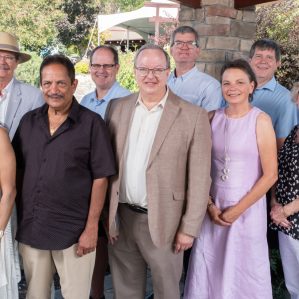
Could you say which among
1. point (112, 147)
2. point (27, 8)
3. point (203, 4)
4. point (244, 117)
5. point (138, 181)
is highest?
point (27, 8)

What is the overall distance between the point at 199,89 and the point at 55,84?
1373 mm

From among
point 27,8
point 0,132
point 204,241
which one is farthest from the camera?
point 27,8

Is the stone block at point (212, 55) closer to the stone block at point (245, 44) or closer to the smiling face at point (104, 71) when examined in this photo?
the stone block at point (245, 44)

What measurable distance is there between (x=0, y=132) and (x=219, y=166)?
1.33m

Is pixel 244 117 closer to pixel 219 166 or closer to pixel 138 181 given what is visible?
pixel 219 166

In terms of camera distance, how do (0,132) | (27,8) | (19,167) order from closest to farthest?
1. (0,132)
2. (19,167)
3. (27,8)

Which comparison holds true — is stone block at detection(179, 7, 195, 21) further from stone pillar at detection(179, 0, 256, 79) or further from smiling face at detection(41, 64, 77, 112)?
smiling face at detection(41, 64, 77, 112)

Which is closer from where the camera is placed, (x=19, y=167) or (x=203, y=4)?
(x=19, y=167)

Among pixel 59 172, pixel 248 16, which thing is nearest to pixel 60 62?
pixel 59 172

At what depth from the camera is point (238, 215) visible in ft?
8.91

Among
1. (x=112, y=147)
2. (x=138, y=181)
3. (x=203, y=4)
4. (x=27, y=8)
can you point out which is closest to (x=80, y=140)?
(x=112, y=147)

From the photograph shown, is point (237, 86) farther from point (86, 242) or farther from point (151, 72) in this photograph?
point (86, 242)

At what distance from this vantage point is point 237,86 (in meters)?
2.71

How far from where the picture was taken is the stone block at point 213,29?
4543mm
